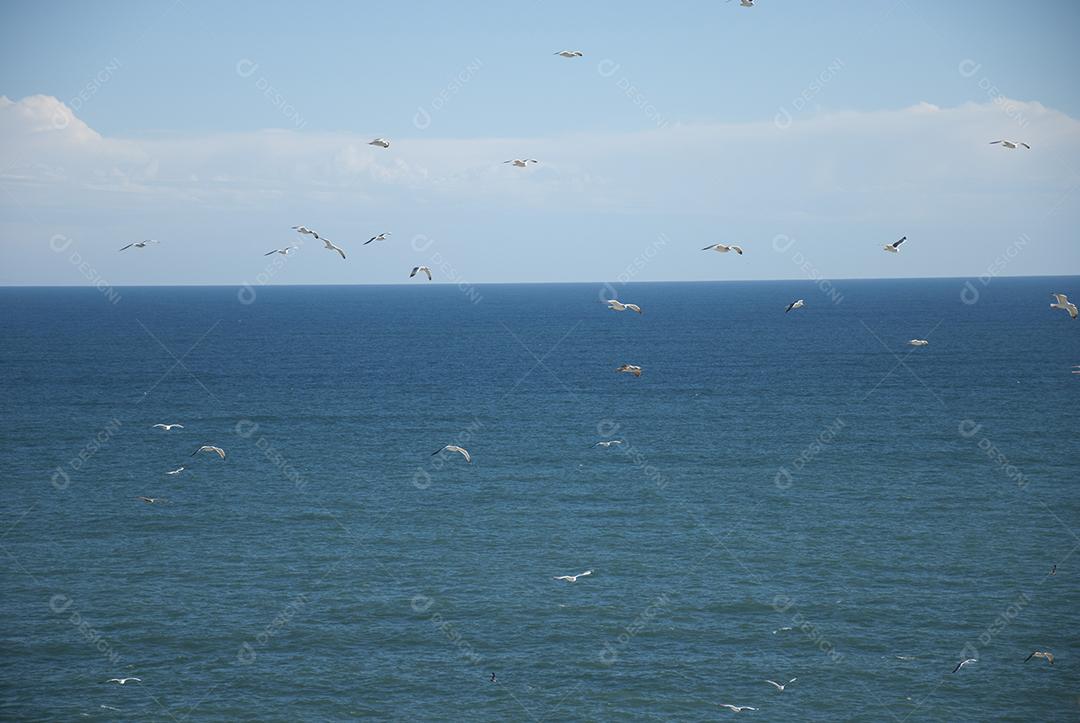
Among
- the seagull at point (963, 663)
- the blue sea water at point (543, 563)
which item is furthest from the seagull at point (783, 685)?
the seagull at point (963, 663)

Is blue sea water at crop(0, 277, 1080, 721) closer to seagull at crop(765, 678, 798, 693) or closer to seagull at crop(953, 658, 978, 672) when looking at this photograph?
seagull at crop(765, 678, 798, 693)

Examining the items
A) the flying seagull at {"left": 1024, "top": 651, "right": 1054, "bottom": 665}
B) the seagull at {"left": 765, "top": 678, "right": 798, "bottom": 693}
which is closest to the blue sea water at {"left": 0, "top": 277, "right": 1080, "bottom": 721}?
the seagull at {"left": 765, "top": 678, "right": 798, "bottom": 693}

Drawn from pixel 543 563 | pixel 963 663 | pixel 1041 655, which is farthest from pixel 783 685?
pixel 543 563

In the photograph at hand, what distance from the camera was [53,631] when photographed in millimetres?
56375

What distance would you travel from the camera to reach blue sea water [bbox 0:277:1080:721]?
164 feet

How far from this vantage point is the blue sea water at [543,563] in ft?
164

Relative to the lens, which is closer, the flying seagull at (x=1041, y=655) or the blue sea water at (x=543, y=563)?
the flying seagull at (x=1041, y=655)

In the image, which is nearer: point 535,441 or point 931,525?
point 931,525

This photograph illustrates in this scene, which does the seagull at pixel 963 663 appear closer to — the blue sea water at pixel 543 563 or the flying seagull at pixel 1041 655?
the blue sea water at pixel 543 563

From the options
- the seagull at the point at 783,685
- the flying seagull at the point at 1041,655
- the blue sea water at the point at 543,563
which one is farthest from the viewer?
the blue sea water at the point at 543,563

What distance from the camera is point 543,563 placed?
68.1 m

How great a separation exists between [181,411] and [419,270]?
319 feet

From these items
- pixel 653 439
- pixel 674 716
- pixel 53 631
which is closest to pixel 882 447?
pixel 653 439

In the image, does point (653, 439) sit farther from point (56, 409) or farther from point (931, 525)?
point (56, 409)
